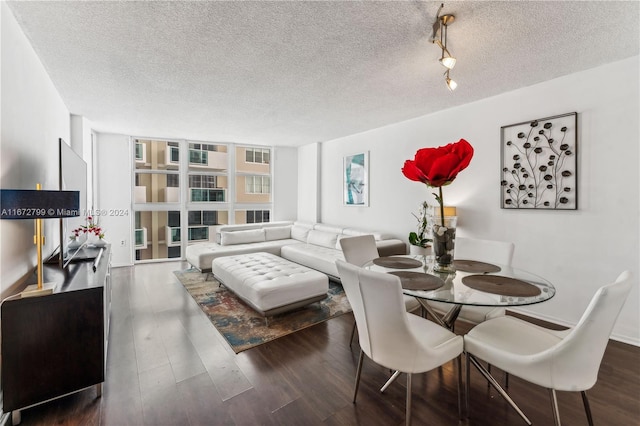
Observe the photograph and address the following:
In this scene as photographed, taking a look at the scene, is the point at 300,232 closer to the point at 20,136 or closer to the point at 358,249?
the point at 358,249

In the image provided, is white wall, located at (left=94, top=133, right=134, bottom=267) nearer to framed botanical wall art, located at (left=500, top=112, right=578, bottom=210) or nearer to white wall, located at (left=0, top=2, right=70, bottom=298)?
white wall, located at (left=0, top=2, right=70, bottom=298)

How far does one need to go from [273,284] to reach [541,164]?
10.2 feet

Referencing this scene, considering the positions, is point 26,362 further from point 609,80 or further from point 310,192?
point 310,192

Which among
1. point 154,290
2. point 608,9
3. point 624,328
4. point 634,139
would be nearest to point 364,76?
point 608,9

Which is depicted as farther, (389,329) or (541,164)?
(541,164)

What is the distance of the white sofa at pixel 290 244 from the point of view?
14.1 feet

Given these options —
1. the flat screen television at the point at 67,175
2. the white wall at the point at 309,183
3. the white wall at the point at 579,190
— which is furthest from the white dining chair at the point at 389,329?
the white wall at the point at 309,183

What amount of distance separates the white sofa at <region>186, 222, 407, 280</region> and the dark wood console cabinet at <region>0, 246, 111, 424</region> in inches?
105

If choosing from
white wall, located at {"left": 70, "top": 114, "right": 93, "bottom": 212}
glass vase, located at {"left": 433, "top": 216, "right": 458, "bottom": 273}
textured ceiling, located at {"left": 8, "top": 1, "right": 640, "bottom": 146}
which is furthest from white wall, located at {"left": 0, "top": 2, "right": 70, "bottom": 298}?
glass vase, located at {"left": 433, "top": 216, "right": 458, "bottom": 273}

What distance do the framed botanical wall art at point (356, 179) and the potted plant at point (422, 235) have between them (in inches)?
47.3

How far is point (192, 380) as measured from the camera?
1.99m

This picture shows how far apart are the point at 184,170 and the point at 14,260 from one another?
421 cm

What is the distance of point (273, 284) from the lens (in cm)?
290

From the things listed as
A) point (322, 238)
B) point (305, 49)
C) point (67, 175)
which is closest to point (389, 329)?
point (305, 49)
